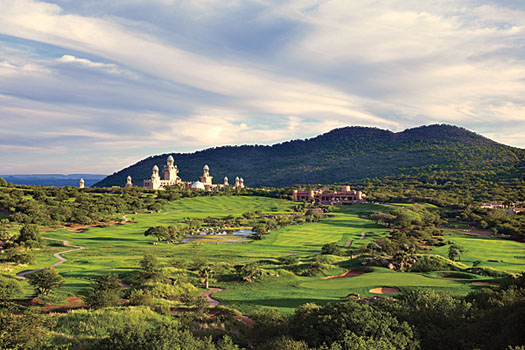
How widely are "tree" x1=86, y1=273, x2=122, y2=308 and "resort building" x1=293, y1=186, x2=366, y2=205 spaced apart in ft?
319

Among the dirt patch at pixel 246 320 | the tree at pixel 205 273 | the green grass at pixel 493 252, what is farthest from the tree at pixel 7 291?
the green grass at pixel 493 252

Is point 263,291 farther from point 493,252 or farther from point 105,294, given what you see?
point 493,252

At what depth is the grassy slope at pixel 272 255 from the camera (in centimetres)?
2761

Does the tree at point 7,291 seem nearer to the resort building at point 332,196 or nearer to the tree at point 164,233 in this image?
the tree at point 164,233

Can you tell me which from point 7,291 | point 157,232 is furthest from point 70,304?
point 157,232

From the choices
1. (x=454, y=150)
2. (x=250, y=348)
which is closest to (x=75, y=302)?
(x=250, y=348)

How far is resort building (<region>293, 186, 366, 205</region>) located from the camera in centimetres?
11688

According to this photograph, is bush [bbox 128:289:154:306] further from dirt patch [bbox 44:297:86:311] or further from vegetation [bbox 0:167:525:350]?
dirt patch [bbox 44:297:86:311]

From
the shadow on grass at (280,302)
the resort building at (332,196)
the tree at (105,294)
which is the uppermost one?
the resort building at (332,196)

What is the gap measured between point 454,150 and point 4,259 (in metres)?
200

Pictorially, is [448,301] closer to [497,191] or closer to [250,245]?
[250,245]

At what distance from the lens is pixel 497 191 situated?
106 meters

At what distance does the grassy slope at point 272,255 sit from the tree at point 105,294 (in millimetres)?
2693

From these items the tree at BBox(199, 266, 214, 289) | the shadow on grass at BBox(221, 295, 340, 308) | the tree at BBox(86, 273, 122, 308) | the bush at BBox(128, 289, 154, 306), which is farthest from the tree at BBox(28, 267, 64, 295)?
the shadow on grass at BBox(221, 295, 340, 308)
